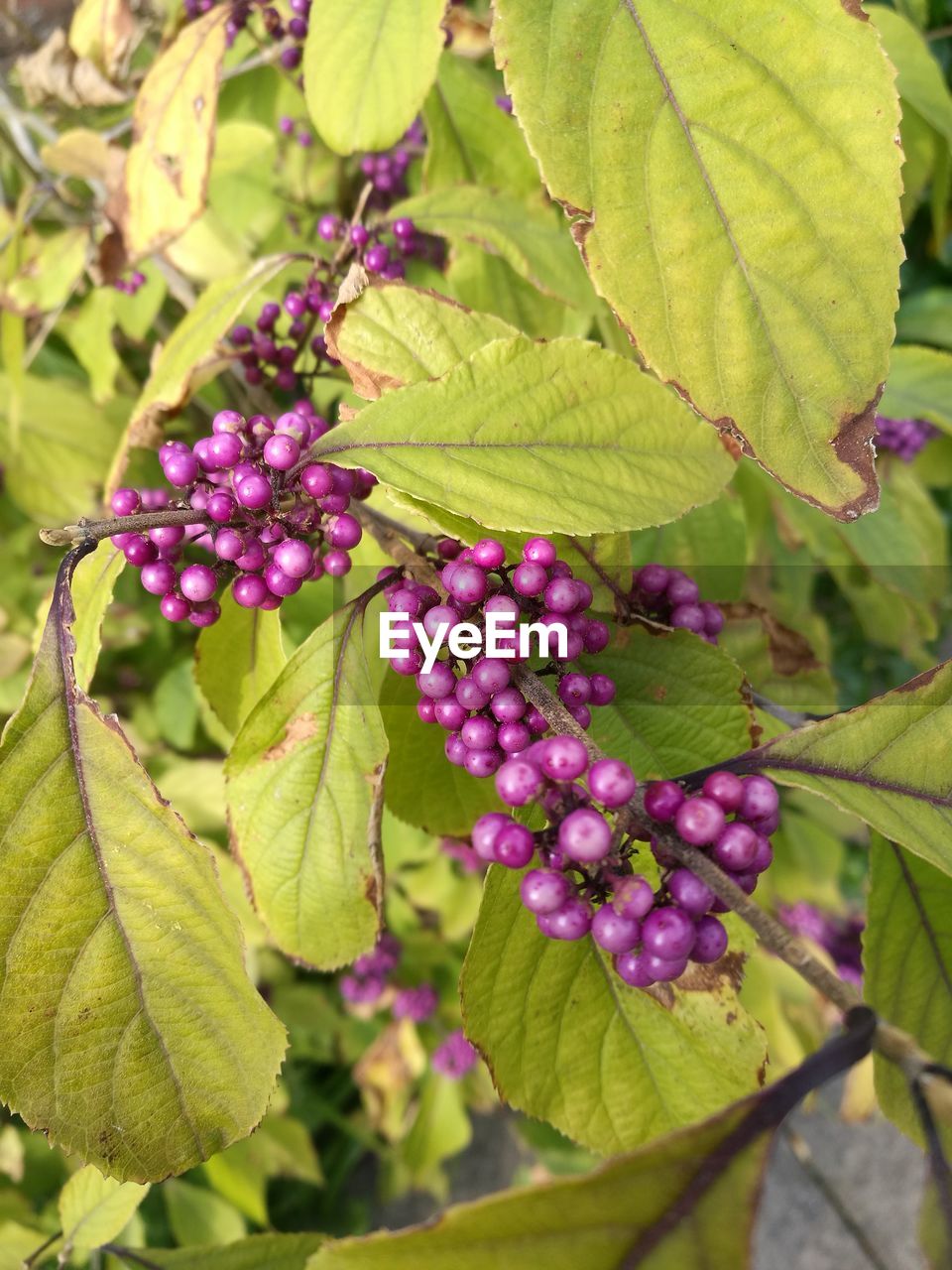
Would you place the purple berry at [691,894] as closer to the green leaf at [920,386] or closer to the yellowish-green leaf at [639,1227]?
the yellowish-green leaf at [639,1227]

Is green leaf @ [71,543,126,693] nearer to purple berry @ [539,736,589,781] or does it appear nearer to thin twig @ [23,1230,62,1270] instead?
purple berry @ [539,736,589,781]

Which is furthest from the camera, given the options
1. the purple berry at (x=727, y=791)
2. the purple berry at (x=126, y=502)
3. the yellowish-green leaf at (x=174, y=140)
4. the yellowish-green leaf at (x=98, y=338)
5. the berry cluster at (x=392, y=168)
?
the yellowish-green leaf at (x=98, y=338)

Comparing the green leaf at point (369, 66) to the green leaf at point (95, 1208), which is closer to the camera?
the green leaf at point (369, 66)

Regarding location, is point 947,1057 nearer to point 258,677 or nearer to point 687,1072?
point 687,1072

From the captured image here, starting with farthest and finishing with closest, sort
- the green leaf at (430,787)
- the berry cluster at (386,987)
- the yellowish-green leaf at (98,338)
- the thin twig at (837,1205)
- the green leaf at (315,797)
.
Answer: the berry cluster at (386,987), the thin twig at (837,1205), the yellowish-green leaf at (98,338), the green leaf at (430,787), the green leaf at (315,797)

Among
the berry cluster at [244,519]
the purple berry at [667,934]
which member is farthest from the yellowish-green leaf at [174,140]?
the purple berry at [667,934]

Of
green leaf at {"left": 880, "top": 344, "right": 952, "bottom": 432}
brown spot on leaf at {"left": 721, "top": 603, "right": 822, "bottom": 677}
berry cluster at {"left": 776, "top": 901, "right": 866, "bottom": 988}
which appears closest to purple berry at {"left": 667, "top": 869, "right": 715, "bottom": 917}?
brown spot on leaf at {"left": 721, "top": 603, "right": 822, "bottom": 677}
